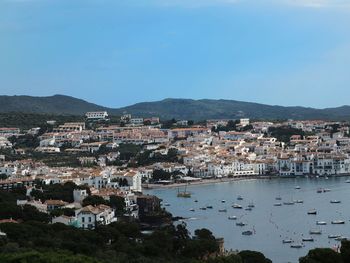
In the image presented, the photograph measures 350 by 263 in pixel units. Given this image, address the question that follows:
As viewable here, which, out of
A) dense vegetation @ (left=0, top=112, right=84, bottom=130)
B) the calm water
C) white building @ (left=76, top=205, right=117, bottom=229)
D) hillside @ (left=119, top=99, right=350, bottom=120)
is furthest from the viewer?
hillside @ (left=119, top=99, right=350, bottom=120)

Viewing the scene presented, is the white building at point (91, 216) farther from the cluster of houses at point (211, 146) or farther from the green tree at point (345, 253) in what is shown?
the cluster of houses at point (211, 146)

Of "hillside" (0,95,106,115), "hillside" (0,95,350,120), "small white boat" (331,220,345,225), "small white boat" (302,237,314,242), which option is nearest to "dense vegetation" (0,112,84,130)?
"hillside" (0,95,106,115)

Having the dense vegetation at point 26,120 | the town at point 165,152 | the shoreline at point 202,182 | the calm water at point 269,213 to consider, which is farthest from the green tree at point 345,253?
the dense vegetation at point 26,120

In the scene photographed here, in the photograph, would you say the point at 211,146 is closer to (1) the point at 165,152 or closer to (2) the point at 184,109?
(1) the point at 165,152

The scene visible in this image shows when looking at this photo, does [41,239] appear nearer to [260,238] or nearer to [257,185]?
[260,238]

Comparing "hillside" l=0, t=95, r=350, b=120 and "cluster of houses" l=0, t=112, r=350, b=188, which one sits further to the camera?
"hillside" l=0, t=95, r=350, b=120

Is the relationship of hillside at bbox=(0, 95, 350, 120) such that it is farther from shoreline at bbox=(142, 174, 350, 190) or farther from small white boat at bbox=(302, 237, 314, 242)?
small white boat at bbox=(302, 237, 314, 242)

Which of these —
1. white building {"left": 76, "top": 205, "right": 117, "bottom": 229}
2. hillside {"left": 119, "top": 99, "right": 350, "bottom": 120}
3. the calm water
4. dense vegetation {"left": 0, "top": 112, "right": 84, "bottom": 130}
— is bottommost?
the calm water

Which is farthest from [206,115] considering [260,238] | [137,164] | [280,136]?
[260,238]
